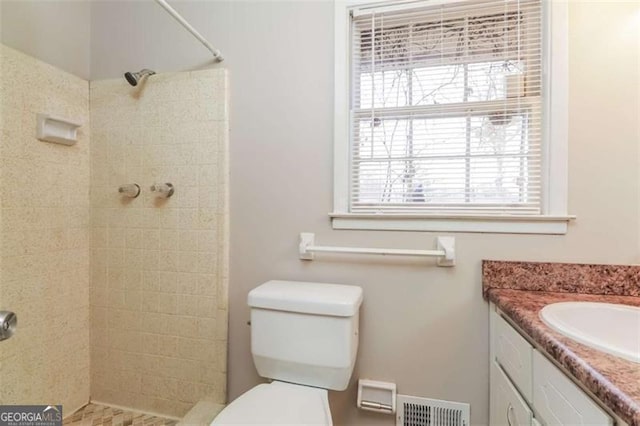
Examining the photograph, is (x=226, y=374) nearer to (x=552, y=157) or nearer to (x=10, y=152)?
(x=10, y=152)

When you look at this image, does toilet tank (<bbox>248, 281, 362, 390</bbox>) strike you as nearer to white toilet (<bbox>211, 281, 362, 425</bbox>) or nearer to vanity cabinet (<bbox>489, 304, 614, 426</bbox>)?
white toilet (<bbox>211, 281, 362, 425</bbox>)

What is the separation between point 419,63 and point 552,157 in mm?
656

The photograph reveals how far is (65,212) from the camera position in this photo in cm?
153

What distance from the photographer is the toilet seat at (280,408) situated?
984 millimetres

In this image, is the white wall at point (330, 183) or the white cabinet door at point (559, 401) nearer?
the white cabinet door at point (559, 401)

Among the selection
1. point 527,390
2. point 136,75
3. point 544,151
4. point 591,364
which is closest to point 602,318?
point 527,390

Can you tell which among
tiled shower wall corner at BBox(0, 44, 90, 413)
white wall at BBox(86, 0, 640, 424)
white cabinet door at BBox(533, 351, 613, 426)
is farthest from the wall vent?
tiled shower wall corner at BBox(0, 44, 90, 413)

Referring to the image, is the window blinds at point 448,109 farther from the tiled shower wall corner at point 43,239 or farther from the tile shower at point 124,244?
the tiled shower wall corner at point 43,239

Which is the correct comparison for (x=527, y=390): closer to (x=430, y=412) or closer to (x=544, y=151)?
(x=430, y=412)

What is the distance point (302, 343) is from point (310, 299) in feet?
0.56

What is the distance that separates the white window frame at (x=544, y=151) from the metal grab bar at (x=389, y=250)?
0.22ft

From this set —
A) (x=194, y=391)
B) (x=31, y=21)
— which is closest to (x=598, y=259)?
(x=194, y=391)

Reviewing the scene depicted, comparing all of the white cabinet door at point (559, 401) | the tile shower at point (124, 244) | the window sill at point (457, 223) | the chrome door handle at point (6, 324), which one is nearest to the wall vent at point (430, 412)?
the white cabinet door at point (559, 401)

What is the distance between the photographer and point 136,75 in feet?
4.93
